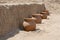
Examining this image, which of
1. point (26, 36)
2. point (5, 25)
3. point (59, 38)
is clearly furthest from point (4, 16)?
point (59, 38)

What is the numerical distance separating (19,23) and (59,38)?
2484mm

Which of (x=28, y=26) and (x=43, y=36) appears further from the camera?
(x=28, y=26)

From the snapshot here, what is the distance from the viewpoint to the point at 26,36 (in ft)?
24.8

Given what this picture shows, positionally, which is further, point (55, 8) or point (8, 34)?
point (55, 8)

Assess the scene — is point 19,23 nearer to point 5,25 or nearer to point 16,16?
point 16,16

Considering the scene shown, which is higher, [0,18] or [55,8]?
[0,18]

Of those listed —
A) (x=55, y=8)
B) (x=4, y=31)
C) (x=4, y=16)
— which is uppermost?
(x=4, y=16)

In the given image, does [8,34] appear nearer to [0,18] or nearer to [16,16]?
[0,18]

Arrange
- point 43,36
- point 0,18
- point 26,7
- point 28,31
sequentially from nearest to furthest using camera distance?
point 0,18
point 43,36
point 28,31
point 26,7

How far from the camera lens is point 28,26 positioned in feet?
28.4

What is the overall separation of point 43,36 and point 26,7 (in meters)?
3.10

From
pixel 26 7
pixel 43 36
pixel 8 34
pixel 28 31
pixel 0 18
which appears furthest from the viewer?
pixel 26 7

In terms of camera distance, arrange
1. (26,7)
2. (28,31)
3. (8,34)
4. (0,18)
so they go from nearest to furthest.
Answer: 1. (0,18)
2. (8,34)
3. (28,31)
4. (26,7)

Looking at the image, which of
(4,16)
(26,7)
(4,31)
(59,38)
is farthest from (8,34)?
(26,7)
